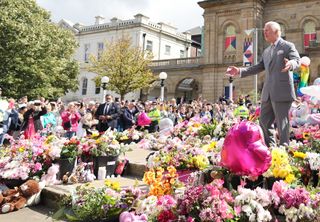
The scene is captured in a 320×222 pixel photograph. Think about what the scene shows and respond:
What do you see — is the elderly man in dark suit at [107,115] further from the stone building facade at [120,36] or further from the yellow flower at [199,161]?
the stone building facade at [120,36]

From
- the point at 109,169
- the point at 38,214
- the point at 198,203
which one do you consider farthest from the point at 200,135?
the point at 198,203

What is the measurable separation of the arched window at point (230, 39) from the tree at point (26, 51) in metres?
16.0

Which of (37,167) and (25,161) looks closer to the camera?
(37,167)

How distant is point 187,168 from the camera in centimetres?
565

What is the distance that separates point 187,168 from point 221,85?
30.5 metres

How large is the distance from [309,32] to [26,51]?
81.1 ft

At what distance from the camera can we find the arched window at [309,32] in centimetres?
3309

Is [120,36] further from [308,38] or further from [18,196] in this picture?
[18,196]

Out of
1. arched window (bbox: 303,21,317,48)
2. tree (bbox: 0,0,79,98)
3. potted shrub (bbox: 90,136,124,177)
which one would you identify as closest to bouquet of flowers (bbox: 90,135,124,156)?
potted shrub (bbox: 90,136,124,177)

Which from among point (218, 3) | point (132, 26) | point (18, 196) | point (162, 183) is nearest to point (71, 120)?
point (18, 196)

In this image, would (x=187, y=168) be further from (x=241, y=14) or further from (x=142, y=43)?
(x=142, y=43)

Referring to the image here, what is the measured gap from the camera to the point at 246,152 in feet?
13.0

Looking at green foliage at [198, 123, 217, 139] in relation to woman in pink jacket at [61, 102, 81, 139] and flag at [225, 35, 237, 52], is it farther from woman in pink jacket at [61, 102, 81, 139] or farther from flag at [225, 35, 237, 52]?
flag at [225, 35, 237, 52]

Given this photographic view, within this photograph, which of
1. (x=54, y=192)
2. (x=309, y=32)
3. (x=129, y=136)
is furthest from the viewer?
(x=309, y=32)
